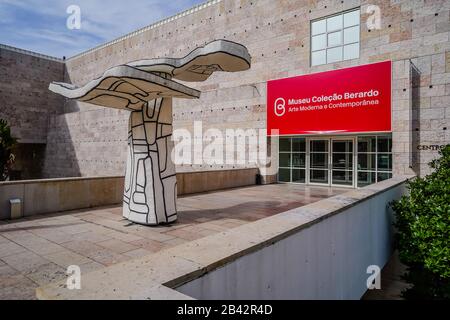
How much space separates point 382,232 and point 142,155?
5914 millimetres

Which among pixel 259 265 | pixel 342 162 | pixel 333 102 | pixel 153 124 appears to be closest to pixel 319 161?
pixel 342 162

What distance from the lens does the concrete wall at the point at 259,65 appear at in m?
11.5

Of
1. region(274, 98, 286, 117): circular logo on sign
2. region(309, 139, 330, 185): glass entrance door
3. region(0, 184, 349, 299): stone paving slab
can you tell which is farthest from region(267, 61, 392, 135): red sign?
region(0, 184, 349, 299): stone paving slab

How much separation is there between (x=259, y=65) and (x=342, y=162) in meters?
6.62

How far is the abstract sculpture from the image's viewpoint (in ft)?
21.4

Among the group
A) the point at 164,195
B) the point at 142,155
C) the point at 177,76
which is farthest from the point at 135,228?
the point at 177,76

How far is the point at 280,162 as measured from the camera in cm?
1560

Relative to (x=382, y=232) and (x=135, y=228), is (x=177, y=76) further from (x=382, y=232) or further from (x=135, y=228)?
(x=382, y=232)

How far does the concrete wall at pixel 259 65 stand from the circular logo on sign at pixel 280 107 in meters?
0.76

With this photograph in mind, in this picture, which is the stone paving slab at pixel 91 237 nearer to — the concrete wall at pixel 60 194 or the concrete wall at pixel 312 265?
the concrete wall at pixel 60 194

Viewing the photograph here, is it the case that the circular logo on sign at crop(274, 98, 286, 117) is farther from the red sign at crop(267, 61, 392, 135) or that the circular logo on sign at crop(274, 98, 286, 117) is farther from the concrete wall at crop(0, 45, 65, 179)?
the concrete wall at crop(0, 45, 65, 179)

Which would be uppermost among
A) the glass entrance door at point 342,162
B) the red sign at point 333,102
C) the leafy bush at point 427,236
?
the red sign at point 333,102

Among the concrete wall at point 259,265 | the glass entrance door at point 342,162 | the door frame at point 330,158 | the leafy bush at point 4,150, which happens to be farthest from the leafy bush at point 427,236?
the leafy bush at point 4,150

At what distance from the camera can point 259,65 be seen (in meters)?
16.7
